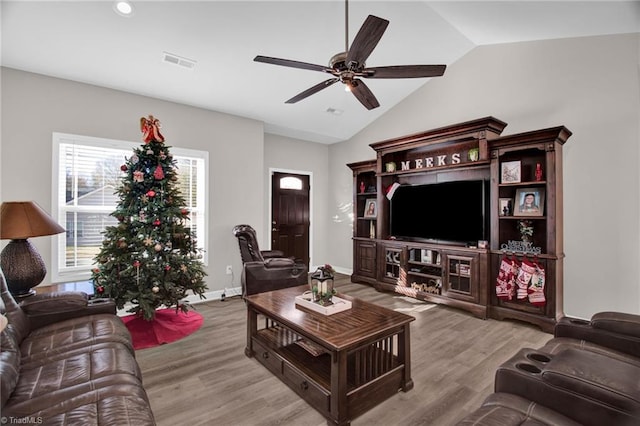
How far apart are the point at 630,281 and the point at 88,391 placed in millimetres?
4885

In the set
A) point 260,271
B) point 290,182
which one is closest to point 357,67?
point 260,271

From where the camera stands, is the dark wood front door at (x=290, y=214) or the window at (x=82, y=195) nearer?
the window at (x=82, y=195)

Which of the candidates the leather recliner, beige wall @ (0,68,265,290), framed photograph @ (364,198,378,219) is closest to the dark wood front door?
beige wall @ (0,68,265,290)

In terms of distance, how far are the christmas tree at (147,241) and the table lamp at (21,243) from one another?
0.61 metres

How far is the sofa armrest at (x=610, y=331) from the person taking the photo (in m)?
1.84

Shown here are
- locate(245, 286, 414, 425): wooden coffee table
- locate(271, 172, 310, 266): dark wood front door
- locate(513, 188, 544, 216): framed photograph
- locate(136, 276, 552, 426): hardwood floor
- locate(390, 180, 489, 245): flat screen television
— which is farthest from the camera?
locate(271, 172, 310, 266): dark wood front door

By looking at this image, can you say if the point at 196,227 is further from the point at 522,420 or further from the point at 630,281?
the point at 630,281

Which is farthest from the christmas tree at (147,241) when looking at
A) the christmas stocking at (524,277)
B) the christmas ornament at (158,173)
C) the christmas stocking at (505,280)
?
the christmas stocking at (524,277)

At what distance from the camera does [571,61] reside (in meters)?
3.68

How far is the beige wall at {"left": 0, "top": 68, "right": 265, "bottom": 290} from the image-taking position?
336 centimetres

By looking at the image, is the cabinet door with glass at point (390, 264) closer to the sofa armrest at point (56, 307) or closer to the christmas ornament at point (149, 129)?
the christmas ornament at point (149, 129)

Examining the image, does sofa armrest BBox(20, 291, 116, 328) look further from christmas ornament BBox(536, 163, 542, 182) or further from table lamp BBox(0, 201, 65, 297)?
christmas ornament BBox(536, 163, 542, 182)

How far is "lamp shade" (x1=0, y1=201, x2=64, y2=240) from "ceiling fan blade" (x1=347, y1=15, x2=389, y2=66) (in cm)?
291

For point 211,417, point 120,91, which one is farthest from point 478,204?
point 120,91
